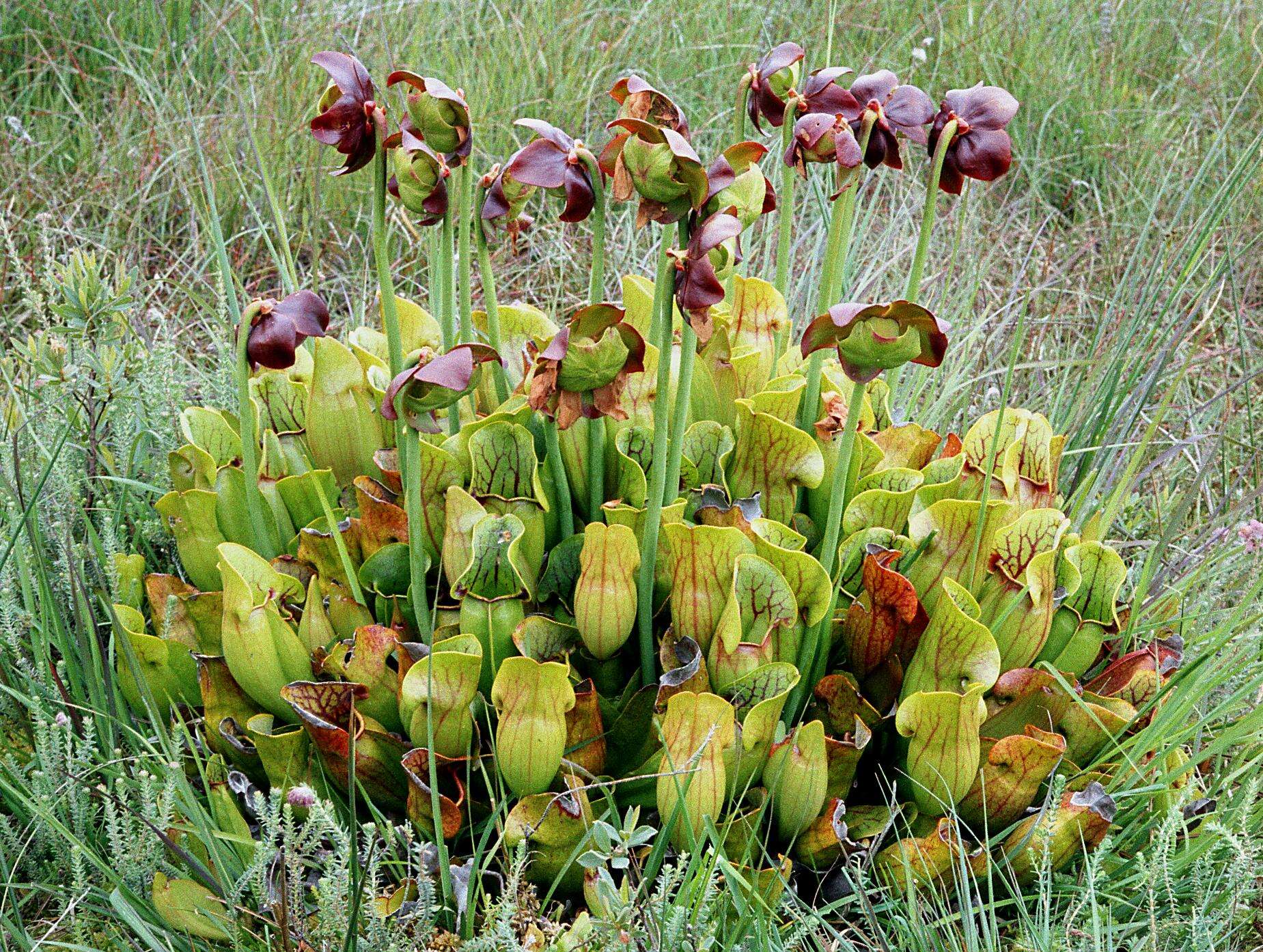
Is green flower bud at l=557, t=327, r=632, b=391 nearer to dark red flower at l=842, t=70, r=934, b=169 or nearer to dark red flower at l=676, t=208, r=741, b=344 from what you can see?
dark red flower at l=676, t=208, r=741, b=344

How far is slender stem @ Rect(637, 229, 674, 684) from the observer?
Result: 1362mm

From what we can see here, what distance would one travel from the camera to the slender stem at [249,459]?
140cm

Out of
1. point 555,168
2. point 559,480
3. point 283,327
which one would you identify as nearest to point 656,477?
point 559,480

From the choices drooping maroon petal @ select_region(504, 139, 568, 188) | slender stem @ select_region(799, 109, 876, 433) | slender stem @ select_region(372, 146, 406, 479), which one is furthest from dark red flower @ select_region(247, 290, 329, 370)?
slender stem @ select_region(799, 109, 876, 433)

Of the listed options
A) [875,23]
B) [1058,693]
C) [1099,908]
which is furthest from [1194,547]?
[875,23]

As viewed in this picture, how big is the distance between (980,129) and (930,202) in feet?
0.45

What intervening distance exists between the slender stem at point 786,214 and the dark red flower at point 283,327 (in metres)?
0.71

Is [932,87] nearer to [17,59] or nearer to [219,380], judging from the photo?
[219,380]

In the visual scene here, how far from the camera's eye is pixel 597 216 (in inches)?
58.6

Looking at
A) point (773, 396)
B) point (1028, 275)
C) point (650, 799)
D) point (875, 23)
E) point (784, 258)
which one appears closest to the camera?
point (650, 799)

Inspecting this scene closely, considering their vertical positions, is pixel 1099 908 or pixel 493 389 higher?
pixel 493 389

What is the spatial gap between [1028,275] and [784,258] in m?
1.98

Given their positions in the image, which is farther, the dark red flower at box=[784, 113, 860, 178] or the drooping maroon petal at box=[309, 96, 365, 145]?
the dark red flower at box=[784, 113, 860, 178]

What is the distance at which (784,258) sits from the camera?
1819mm
